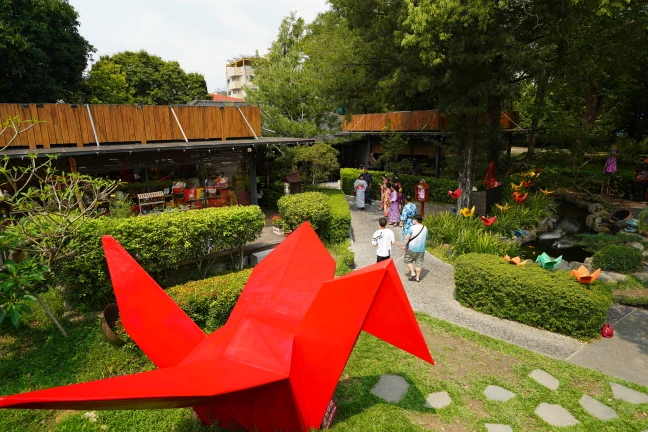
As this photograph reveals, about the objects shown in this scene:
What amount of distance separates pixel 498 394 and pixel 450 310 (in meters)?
2.62

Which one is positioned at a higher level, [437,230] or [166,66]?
[166,66]

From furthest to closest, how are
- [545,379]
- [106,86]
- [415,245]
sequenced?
[106,86]
[415,245]
[545,379]

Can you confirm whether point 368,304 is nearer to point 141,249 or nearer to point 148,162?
point 141,249

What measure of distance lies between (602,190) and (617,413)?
17844 millimetres

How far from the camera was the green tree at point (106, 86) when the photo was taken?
91.0 ft

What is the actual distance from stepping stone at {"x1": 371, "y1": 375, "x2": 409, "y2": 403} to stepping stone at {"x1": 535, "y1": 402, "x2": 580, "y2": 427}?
1.68 metres

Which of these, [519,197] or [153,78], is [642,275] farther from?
[153,78]

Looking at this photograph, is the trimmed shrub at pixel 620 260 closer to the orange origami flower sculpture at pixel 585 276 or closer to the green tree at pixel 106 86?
the orange origami flower sculpture at pixel 585 276

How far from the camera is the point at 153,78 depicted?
42.2 m

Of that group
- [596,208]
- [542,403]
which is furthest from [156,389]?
[596,208]

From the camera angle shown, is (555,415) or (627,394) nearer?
(555,415)

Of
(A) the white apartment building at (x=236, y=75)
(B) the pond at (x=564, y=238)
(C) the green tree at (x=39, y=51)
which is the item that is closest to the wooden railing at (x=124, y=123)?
(B) the pond at (x=564, y=238)

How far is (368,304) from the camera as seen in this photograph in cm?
350

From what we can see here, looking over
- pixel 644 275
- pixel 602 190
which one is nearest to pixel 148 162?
pixel 644 275
